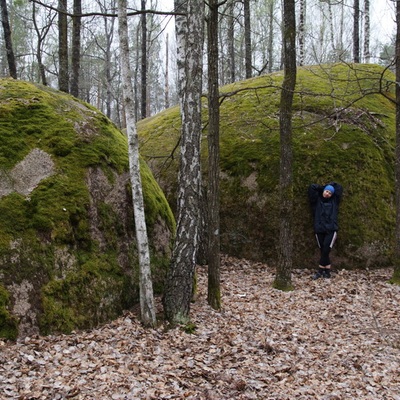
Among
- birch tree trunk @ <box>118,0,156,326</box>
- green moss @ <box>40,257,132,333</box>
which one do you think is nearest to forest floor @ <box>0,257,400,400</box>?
green moss @ <box>40,257,132,333</box>

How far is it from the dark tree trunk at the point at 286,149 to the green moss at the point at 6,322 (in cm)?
520

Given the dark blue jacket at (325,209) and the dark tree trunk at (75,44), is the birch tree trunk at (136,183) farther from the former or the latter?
the dark tree trunk at (75,44)

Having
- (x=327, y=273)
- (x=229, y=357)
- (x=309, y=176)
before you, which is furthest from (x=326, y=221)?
(x=229, y=357)

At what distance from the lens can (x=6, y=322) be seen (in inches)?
172

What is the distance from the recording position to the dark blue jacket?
8695mm

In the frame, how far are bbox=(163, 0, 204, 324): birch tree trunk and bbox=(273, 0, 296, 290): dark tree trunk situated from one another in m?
2.62

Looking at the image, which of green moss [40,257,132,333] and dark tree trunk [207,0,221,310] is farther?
dark tree trunk [207,0,221,310]

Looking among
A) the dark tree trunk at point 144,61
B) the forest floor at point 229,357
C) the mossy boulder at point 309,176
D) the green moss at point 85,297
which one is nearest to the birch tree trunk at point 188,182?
the forest floor at point 229,357

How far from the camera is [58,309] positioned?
15.9 ft

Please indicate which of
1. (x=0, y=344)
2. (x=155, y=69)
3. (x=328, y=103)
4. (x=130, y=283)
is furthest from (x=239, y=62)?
(x=0, y=344)

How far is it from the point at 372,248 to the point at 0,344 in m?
8.13

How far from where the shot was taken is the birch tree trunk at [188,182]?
5.55 metres

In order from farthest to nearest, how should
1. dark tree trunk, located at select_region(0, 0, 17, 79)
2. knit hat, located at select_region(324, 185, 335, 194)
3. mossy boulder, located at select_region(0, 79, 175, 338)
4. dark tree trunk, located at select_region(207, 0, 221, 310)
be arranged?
dark tree trunk, located at select_region(0, 0, 17, 79), knit hat, located at select_region(324, 185, 335, 194), dark tree trunk, located at select_region(207, 0, 221, 310), mossy boulder, located at select_region(0, 79, 175, 338)

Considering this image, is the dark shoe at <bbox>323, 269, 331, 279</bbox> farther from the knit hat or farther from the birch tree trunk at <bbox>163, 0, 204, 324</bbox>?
the birch tree trunk at <bbox>163, 0, 204, 324</bbox>
